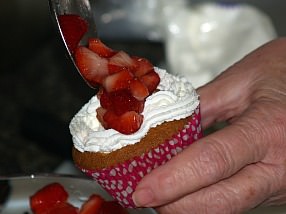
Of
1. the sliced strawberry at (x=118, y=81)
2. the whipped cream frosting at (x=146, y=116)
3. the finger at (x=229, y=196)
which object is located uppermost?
the sliced strawberry at (x=118, y=81)

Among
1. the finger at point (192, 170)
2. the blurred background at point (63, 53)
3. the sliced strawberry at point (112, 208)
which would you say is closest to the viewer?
the finger at point (192, 170)

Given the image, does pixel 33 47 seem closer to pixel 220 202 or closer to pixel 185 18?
pixel 185 18

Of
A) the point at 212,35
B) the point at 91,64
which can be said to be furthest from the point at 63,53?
the point at 91,64

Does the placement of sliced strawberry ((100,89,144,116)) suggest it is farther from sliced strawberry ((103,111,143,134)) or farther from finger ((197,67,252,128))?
finger ((197,67,252,128))

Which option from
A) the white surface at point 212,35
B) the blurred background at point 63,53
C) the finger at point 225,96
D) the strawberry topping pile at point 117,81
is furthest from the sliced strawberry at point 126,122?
the white surface at point 212,35

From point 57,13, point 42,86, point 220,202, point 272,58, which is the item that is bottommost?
point 42,86

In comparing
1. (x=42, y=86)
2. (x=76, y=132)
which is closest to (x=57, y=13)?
(x=76, y=132)

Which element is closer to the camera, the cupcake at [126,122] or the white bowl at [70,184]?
the cupcake at [126,122]

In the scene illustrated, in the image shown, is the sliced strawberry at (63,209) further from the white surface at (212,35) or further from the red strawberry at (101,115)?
the white surface at (212,35)
